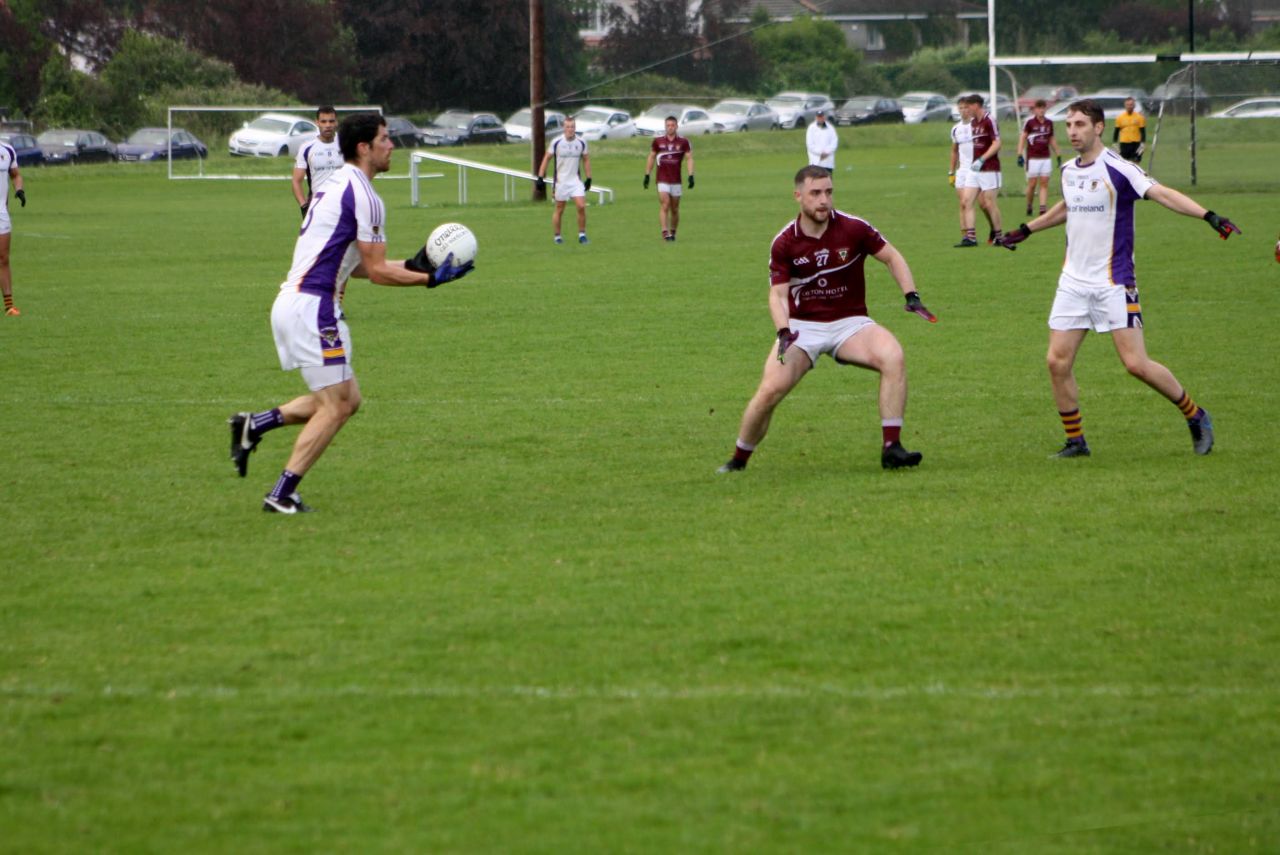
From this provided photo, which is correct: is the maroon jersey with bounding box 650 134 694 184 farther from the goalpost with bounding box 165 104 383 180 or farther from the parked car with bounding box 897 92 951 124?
the parked car with bounding box 897 92 951 124

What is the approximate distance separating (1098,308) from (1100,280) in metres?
0.17

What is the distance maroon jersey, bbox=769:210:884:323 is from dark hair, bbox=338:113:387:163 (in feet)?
8.09

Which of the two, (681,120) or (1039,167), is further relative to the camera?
(681,120)

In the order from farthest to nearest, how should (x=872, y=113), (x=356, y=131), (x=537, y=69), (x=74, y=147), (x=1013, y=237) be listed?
(x=872, y=113) < (x=74, y=147) < (x=537, y=69) < (x=1013, y=237) < (x=356, y=131)

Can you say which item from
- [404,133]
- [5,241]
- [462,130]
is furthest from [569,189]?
[462,130]

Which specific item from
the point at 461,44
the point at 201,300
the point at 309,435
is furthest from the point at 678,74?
the point at 309,435

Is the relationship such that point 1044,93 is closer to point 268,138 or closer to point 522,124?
point 268,138

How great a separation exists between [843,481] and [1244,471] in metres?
2.27

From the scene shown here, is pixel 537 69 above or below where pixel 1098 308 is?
above

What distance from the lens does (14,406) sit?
41.0 ft

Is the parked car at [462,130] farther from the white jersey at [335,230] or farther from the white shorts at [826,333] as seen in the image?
the white jersey at [335,230]

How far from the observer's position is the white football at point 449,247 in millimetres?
8914

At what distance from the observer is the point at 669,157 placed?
28062 millimetres

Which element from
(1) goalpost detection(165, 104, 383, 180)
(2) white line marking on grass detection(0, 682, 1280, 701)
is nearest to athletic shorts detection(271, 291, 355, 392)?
(2) white line marking on grass detection(0, 682, 1280, 701)
